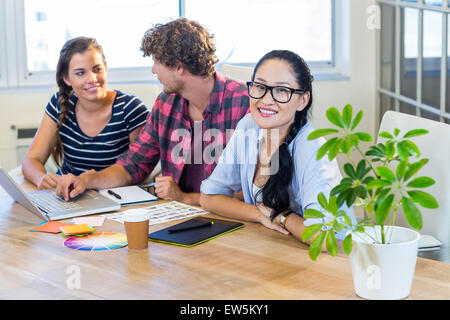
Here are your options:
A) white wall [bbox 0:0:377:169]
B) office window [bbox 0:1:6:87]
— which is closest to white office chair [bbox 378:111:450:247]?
white wall [bbox 0:0:377:169]

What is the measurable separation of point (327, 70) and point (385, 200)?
107 inches

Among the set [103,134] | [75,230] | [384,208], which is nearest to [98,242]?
[75,230]

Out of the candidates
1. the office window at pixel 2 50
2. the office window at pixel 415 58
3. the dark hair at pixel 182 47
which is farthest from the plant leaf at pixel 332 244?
the office window at pixel 2 50

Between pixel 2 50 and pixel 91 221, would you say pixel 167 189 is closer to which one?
pixel 91 221

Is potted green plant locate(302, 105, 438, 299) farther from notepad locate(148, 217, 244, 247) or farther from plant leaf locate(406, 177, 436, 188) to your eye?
notepad locate(148, 217, 244, 247)

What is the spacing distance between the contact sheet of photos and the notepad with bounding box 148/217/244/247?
9 cm

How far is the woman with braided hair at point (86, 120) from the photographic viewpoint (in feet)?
8.91

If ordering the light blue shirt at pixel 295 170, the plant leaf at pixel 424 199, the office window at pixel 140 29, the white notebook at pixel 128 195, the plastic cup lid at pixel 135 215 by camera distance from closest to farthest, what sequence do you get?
the plant leaf at pixel 424 199 → the plastic cup lid at pixel 135 215 → the light blue shirt at pixel 295 170 → the white notebook at pixel 128 195 → the office window at pixel 140 29

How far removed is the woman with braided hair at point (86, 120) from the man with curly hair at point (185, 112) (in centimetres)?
22

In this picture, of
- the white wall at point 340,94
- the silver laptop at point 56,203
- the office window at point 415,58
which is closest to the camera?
the silver laptop at point 56,203

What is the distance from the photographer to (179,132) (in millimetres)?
2508

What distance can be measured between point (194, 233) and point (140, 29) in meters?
2.26

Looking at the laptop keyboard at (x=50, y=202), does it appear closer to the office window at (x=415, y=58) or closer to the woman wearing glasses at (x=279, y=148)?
the woman wearing glasses at (x=279, y=148)

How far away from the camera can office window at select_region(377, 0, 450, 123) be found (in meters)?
2.69
